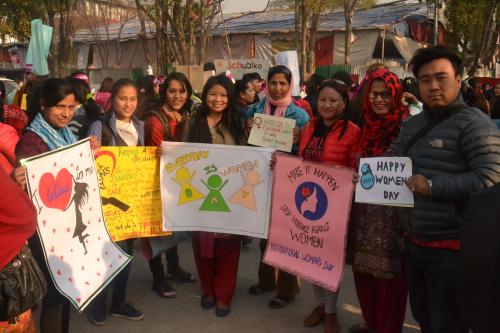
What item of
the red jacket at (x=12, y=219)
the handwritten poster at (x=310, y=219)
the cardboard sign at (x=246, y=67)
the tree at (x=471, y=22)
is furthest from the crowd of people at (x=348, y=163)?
the tree at (x=471, y=22)

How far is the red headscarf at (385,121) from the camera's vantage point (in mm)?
3260

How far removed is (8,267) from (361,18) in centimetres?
2775

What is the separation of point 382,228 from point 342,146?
2.13 feet

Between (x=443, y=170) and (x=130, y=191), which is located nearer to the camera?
(x=443, y=170)

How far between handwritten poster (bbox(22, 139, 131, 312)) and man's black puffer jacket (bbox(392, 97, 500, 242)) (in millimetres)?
2011

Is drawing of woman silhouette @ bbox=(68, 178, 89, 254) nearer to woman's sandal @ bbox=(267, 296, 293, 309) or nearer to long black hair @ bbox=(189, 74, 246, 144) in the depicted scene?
long black hair @ bbox=(189, 74, 246, 144)

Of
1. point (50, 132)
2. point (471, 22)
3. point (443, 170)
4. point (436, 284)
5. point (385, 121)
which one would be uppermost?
point (471, 22)

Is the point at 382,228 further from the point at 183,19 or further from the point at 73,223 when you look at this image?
the point at 183,19

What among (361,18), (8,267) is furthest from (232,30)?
(8,267)

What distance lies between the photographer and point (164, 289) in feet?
14.9

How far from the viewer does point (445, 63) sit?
262 centimetres

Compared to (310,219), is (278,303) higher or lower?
lower

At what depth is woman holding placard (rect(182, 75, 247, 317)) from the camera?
13.3 feet

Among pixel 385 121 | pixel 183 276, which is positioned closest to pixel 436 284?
pixel 385 121
